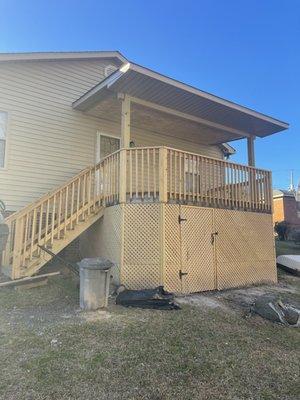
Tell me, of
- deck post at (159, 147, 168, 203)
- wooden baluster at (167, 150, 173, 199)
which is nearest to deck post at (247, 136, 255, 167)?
wooden baluster at (167, 150, 173, 199)

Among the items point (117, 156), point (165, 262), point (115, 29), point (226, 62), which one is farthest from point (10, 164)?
point (226, 62)

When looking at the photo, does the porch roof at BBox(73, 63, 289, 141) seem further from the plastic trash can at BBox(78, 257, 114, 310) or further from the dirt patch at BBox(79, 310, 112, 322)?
the dirt patch at BBox(79, 310, 112, 322)

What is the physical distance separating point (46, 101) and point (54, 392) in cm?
840

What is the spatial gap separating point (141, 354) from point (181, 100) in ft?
21.9

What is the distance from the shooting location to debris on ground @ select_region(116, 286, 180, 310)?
6.37m

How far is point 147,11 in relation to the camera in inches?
556

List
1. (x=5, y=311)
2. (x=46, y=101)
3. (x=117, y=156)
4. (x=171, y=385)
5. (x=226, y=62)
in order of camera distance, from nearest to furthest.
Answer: (x=171, y=385) < (x=5, y=311) < (x=117, y=156) < (x=46, y=101) < (x=226, y=62)

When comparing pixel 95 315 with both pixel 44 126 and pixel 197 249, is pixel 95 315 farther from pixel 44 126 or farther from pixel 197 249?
pixel 44 126

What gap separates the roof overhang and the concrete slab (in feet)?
28.4

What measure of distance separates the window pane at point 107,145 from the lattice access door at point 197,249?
13.4ft

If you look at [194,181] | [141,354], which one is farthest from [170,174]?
[141,354]

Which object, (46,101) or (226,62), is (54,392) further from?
(226,62)

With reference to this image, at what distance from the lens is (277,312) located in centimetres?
609

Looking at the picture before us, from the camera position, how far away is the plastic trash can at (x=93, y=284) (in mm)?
6082
